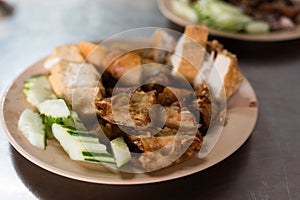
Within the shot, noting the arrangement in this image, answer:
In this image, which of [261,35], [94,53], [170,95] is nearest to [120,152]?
[170,95]

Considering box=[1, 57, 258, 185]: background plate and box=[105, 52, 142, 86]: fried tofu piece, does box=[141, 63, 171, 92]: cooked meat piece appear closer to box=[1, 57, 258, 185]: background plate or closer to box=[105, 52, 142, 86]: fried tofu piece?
box=[105, 52, 142, 86]: fried tofu piece

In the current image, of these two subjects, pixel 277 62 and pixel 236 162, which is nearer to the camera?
pixel 236 162

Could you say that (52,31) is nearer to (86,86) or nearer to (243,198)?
(86,86)

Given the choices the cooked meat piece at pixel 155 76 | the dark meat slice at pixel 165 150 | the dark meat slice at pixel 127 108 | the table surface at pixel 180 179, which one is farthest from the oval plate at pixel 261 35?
the dark meat slice at pixel 165 150

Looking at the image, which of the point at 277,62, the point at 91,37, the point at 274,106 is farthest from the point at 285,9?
the point at 91,37

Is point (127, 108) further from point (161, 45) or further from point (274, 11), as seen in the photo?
point (274, 11)

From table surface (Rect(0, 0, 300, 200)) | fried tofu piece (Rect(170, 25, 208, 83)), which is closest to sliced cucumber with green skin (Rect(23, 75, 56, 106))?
table surface (Rect(0, 0, 300, 200))
